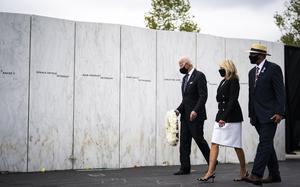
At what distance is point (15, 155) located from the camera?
9.25 meters

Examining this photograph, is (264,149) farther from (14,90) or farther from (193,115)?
(14,90)

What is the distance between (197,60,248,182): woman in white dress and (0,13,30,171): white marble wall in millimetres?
3544

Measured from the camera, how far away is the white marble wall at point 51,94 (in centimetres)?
945

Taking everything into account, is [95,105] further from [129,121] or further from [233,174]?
[233,174]

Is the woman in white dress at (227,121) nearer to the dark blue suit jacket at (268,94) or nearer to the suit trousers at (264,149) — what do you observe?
the dark blue suit jacket at (268,94)

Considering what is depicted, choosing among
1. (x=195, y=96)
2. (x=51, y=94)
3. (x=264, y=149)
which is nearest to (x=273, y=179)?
(x=264, y=149)

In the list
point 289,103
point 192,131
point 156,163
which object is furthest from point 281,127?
point 192,131

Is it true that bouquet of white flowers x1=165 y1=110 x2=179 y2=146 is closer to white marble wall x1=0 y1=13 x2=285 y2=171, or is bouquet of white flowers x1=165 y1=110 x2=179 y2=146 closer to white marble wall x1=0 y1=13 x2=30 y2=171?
white marble wall x1=0 y1=13 x2=285 y2=171

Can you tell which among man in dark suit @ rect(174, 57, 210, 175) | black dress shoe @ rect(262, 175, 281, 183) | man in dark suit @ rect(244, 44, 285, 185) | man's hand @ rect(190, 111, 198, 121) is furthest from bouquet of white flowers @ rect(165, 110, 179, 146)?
black dress shoe @ rect(262, 175, 281, 183)

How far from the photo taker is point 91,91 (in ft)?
33.0

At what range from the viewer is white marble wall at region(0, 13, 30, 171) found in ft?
30.1

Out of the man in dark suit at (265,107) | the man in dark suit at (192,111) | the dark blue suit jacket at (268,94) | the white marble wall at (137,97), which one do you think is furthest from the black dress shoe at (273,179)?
the white marble wall at (137,97)

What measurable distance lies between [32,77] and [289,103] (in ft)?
A: 22.1

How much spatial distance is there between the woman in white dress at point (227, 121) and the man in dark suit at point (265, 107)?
26 cm
